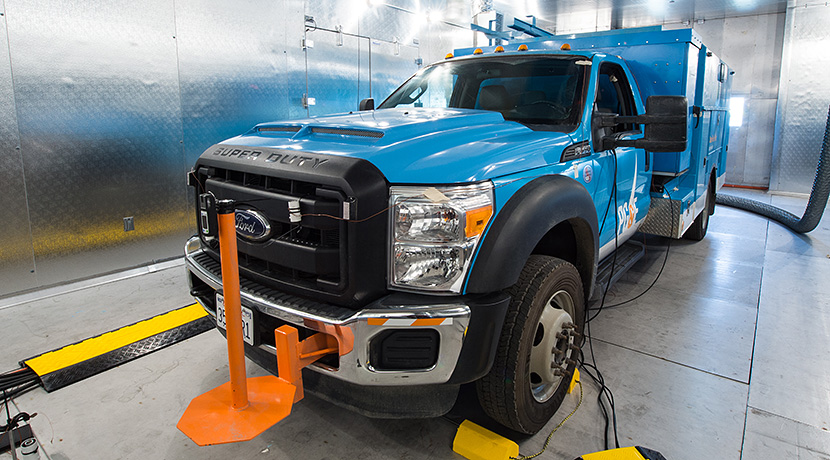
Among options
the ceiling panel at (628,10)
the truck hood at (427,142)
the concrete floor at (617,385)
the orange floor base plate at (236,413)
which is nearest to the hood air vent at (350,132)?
the truck hood at (427,142)

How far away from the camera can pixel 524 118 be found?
2807 mm

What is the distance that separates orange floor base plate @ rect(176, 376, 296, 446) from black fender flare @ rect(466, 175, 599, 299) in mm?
769

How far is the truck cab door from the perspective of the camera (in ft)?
9.34

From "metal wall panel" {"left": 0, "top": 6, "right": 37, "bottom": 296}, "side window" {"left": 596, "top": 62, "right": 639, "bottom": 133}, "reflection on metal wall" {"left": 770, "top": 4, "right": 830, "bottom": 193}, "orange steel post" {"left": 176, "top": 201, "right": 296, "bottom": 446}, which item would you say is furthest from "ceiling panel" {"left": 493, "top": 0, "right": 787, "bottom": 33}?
"orange steel post" {"left": 176, "top": 201, "right": 296, "bottom": 446}

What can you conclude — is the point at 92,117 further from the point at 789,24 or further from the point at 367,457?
the point at 789,24

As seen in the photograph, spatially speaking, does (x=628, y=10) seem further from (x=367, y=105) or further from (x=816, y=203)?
(x=367, y=105)

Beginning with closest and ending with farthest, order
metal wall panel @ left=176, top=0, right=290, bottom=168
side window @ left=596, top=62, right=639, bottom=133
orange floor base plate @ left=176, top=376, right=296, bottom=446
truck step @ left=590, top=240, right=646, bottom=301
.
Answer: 1. orange floor base plate @ left=176, top=376, right=296, bottom=446
2. truck step @ left=590, top=240, right=646, bottom=301
3. side window @ left=596, top=62, right=639, bottom=133
4. metal wall panel @ left=176, top=0, right=290, bottom=168

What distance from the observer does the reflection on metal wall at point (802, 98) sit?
914 cm

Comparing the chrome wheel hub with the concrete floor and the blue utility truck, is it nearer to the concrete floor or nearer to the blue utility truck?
the blue utility truck

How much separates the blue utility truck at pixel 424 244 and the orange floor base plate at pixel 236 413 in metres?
0.15

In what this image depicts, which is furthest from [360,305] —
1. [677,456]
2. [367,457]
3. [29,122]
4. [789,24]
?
[789,24]

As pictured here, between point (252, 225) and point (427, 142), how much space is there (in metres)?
0.77

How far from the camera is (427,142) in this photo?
195cm

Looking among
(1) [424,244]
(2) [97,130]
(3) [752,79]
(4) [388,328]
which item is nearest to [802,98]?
(3) [752,79]
